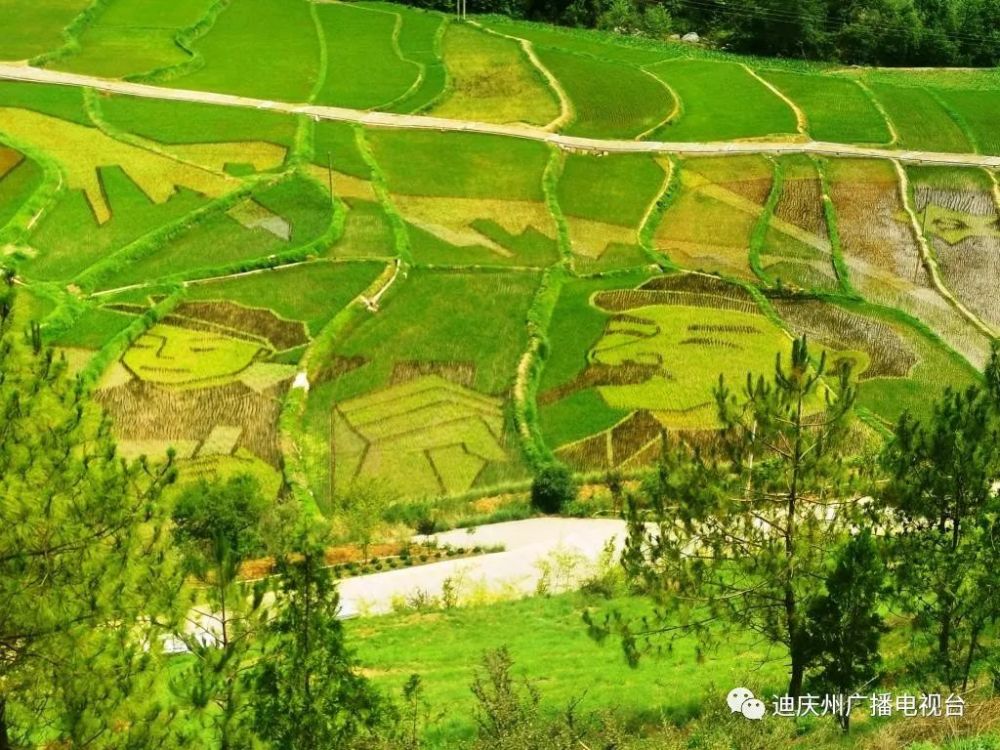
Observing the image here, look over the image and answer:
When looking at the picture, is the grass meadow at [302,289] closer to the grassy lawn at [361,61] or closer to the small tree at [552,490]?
the small tree at [552,490]

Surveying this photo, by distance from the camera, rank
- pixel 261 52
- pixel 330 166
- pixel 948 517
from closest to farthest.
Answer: pixel 948 517 → pixel 330 166 → pixel 261 52

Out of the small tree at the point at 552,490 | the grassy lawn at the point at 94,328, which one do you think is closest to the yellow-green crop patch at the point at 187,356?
the grassy lawn at the point at 94,328

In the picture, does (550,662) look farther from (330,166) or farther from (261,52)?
(261,52)

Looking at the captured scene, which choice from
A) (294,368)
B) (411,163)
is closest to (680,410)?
(294,368)

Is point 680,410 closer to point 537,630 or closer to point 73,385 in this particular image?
point 537,630

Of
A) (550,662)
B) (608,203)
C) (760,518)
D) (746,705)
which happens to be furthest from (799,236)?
(746,705)

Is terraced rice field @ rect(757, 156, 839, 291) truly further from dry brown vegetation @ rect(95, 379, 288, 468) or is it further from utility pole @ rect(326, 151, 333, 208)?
dry brown vegetation @ rect(95, 379, 288, 468)
